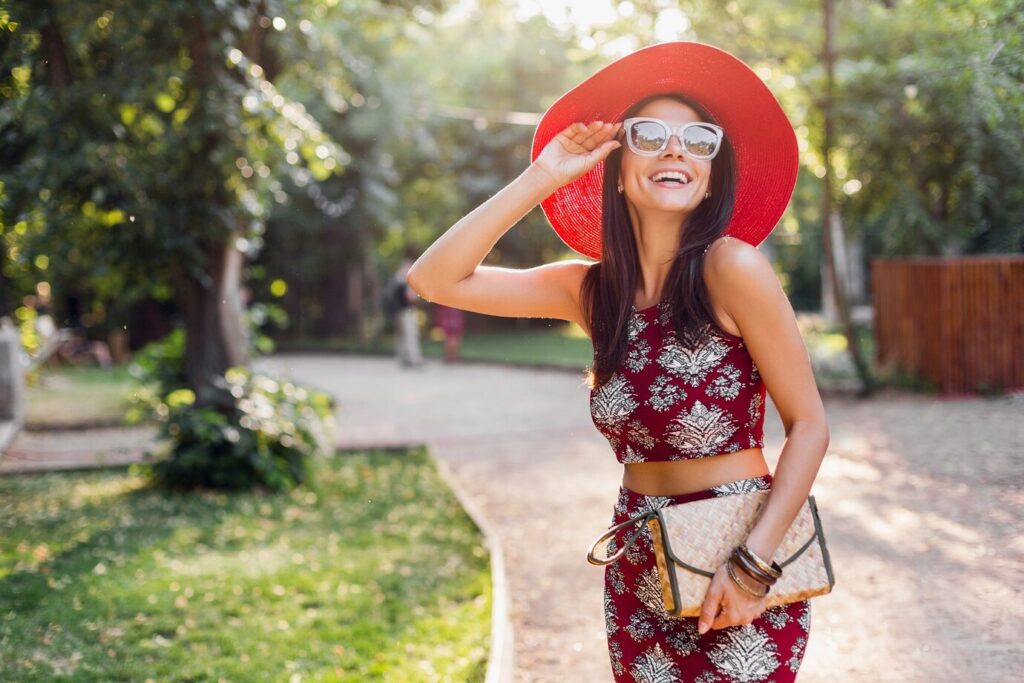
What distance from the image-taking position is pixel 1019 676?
4.27 meters

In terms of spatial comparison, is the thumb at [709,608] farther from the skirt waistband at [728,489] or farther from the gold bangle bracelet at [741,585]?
the skirt waistband at [728,489]

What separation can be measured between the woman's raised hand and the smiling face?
0.27ft

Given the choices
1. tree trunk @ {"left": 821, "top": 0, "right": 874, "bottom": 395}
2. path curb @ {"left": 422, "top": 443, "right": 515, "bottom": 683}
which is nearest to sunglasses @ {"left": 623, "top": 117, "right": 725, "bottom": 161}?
path curb @ {"left": 422, "top": 443, "right": 515, "bottom": 683}

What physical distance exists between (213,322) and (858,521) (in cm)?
561

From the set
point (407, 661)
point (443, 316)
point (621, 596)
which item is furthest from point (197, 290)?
point (443, 316)

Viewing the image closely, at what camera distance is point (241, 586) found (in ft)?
20.4

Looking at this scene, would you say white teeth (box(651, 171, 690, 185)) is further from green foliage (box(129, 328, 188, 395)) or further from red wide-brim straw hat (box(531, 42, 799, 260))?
green foliage (box(129, 328, 188, 395))

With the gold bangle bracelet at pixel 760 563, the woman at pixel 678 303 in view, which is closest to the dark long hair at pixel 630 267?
the woman at pixel 678 303

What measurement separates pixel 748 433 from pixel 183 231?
6.85 metres

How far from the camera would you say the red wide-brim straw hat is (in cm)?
261

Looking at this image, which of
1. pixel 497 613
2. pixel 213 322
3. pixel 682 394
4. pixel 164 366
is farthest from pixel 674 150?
pixel 164 366

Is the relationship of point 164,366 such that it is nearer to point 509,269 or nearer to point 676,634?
point 509,269

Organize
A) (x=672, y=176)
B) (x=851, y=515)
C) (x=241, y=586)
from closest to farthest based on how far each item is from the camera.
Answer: (x=672, y=176) < (x=241, y=586) < (x=851, y=515)

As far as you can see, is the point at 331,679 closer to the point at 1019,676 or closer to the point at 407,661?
the point at 407,661
